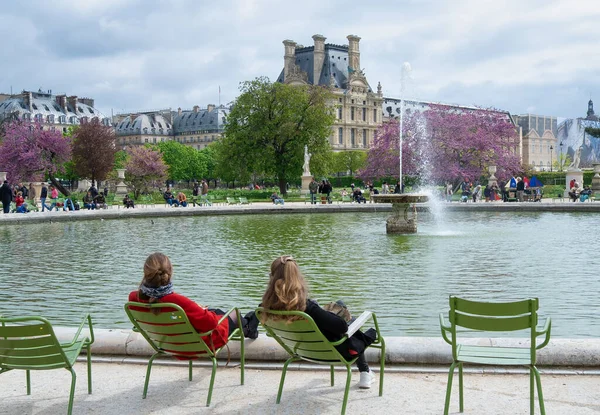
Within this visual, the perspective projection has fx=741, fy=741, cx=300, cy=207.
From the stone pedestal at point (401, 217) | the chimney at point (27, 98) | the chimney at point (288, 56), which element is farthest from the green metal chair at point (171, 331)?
the chimney at point (27, 98)

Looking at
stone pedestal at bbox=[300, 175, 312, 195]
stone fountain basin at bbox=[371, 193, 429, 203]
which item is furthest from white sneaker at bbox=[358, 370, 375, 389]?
stone pedestal at bbox=[300, 175, 312, 195]

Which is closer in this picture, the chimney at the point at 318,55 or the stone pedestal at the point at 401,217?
the stone pedestal at the point at 401,217

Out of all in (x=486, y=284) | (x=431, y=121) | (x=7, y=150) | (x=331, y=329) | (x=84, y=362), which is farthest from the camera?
(x=7, y=150)

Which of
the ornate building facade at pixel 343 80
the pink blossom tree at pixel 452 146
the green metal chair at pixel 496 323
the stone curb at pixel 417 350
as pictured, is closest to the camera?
the green metal chair at pixel 496 323

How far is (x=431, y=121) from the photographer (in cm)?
4631

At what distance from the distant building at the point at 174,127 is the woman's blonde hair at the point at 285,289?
12178cm

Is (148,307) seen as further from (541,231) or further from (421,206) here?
(421,206)

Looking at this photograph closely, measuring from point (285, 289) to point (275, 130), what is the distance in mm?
46752

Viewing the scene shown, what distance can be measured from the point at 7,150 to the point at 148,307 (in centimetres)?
4999

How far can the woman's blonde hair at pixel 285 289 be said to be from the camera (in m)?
4.73

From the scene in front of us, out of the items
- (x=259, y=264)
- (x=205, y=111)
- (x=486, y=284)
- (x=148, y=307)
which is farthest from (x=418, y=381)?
(x=205, y=111)

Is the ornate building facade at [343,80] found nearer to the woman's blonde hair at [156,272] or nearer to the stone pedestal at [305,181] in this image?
the stone pedestal at [305,181]

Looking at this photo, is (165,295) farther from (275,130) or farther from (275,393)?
(275,130)

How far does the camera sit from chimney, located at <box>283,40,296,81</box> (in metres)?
97.9
